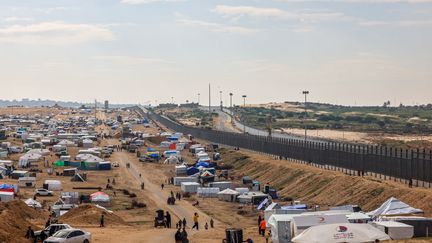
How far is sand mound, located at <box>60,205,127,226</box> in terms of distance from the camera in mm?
46094

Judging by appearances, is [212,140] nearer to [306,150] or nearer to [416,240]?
[306,150]

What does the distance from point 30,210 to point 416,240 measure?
2893 cm

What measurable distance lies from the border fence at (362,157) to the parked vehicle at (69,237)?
2663cm

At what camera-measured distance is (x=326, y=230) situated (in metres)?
27.0

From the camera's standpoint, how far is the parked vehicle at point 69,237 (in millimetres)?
33719

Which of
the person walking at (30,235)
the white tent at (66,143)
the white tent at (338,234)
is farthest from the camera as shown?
the white tent at (66,143)

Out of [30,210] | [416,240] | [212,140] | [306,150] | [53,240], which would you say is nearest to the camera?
[416,240]

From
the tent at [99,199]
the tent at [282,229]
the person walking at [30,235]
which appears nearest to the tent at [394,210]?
the tent at [282,229]

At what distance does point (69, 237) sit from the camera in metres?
34.4

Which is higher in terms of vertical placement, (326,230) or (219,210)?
(326,230)

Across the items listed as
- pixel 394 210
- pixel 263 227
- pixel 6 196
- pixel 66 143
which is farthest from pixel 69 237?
pixel 66 143

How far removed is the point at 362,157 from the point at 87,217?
27.4 meters

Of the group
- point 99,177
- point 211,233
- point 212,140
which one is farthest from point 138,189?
point 212,140

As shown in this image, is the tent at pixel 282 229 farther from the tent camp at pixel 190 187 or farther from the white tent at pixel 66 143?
the white tent at pixel 66 143
